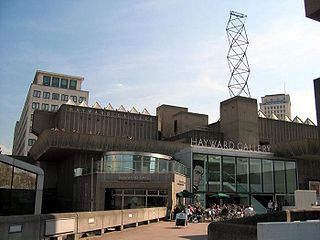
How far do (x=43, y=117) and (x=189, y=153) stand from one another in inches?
1277

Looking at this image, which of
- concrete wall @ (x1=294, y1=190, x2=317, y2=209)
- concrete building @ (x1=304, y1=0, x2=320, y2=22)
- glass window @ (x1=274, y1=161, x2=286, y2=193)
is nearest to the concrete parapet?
concrete building @ (x1=304, y1=0, x2=320, y2=22)

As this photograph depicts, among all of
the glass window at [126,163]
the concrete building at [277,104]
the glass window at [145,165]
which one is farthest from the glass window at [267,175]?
the concrete building at [277,104]

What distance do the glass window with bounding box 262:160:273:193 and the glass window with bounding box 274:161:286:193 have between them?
35.0 inches

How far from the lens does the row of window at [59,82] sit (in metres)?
128

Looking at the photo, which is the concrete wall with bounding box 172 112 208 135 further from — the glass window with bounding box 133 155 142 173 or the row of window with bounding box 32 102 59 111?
the row of window with bounding box 32 102 59 111

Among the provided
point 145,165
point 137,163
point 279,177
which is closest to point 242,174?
point 279,177

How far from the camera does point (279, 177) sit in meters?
51.0

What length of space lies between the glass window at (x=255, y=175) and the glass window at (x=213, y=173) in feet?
16.9

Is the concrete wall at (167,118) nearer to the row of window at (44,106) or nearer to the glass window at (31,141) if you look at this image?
the row of window at (44,106)

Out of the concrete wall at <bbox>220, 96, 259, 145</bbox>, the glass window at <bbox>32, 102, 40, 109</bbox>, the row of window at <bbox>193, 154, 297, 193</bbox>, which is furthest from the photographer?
the glass window at <bbox>32, 102, 40, 109</bbox>

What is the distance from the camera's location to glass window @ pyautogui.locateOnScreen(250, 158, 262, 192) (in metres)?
47.7

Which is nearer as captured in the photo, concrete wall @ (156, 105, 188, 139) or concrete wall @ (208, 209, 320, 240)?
concrete wall @ (208, 209, 320, 240)

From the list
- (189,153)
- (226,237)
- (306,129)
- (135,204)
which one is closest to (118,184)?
(135,204)

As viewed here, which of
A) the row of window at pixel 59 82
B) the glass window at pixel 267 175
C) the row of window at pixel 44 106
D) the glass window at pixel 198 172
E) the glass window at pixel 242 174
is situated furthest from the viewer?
the row of window at pixel 59 82
